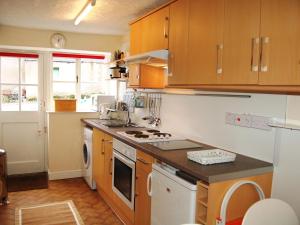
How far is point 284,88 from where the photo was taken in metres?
1.53

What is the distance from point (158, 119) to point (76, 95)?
1.85 m

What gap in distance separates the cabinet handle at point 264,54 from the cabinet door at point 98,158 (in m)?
2.20

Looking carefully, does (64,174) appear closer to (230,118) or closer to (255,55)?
(230,118)

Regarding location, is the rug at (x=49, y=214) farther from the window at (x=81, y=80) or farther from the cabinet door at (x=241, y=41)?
the cabinet door at (x=241, y=41)

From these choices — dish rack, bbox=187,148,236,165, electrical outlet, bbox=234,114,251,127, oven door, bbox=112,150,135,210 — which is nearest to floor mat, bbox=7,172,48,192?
oven door, bbox=112,150,135,210

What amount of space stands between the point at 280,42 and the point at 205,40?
67 centimetres

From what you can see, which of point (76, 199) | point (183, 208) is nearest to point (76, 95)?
point (76, 199)

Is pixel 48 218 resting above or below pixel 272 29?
below

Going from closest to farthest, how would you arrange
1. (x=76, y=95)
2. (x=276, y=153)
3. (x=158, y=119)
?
(x=276, y=153)
(x=158, y=119)
(x=76, y=95)

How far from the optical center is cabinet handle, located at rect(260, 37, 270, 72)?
160 centimetres

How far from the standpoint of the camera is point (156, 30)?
279 cm

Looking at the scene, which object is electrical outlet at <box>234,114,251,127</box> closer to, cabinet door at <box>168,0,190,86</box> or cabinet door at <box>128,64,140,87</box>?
cabinet door at <box>168,0,190,86</box>

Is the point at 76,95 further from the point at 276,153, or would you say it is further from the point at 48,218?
the point at 276,153

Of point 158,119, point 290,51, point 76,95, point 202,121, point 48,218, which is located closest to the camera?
point 290,51
